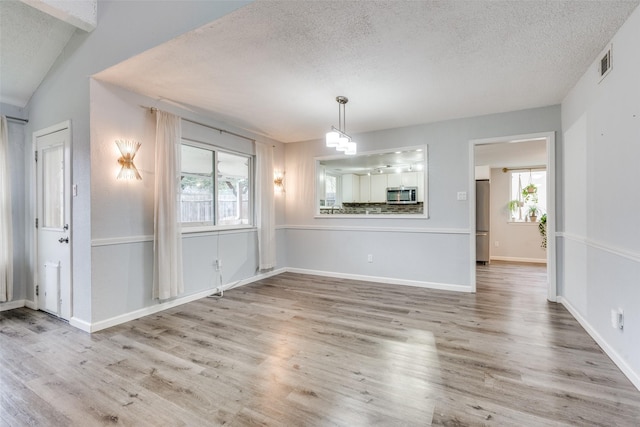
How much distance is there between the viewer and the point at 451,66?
2699 millimetres

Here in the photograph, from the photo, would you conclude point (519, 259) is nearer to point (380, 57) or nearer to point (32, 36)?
point (380, 57)

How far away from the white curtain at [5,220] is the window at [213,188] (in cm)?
197

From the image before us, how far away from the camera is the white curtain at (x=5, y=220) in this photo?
3.49 m

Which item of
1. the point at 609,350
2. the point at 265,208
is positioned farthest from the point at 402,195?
the point at 609,350

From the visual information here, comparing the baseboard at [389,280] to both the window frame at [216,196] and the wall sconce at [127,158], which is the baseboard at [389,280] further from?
the wall sconce at [127,158]

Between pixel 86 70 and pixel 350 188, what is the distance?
5.94 meters

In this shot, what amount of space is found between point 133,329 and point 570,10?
14.8ft

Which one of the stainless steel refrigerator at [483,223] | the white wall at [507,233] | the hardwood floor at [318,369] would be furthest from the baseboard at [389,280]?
the white wall at [507,233]

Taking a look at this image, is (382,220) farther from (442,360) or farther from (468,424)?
(468,424)

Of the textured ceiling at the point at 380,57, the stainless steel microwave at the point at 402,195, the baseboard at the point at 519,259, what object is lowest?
the baseboard at the point at 519,259

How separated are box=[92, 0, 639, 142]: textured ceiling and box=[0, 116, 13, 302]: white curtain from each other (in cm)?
185

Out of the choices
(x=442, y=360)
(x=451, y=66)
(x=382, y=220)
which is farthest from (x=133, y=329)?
(x=451, y=66)

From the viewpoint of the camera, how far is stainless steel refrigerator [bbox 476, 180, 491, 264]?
6.48 m

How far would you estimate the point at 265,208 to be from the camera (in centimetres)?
506
